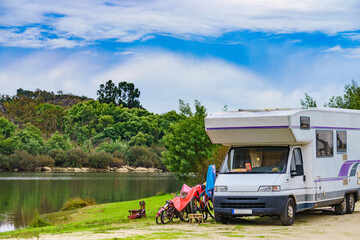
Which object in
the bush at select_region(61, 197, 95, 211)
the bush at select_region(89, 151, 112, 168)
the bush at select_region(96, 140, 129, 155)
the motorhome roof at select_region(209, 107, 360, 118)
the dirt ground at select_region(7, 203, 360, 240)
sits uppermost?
the bush at select_region(96, 140, 129, 155)

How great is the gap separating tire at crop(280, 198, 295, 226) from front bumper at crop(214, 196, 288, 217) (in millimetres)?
156

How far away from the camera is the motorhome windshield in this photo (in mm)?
16375

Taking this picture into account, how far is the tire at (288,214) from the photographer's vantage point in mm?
15756

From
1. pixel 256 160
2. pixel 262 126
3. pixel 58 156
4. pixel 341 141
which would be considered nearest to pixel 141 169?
pixel 58 156

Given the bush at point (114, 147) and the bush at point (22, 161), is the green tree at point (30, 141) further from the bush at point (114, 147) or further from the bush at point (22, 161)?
the bush at point (114, 147)

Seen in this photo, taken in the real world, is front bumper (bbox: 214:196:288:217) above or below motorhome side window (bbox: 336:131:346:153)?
below

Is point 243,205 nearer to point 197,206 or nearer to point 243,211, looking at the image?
point 243,211

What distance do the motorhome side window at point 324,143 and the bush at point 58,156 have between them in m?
112

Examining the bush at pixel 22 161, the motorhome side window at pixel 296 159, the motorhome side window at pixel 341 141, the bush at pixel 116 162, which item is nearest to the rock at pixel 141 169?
the bush at pixel 116 162

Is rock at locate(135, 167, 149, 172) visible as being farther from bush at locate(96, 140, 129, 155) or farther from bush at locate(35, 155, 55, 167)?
bush at locate(35, 155, 55, 167)

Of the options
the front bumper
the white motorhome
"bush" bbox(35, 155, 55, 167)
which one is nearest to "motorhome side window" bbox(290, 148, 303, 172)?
the white motorhome

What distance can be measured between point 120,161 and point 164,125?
2406cm

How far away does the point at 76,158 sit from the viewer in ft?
416

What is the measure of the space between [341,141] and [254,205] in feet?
15.5
